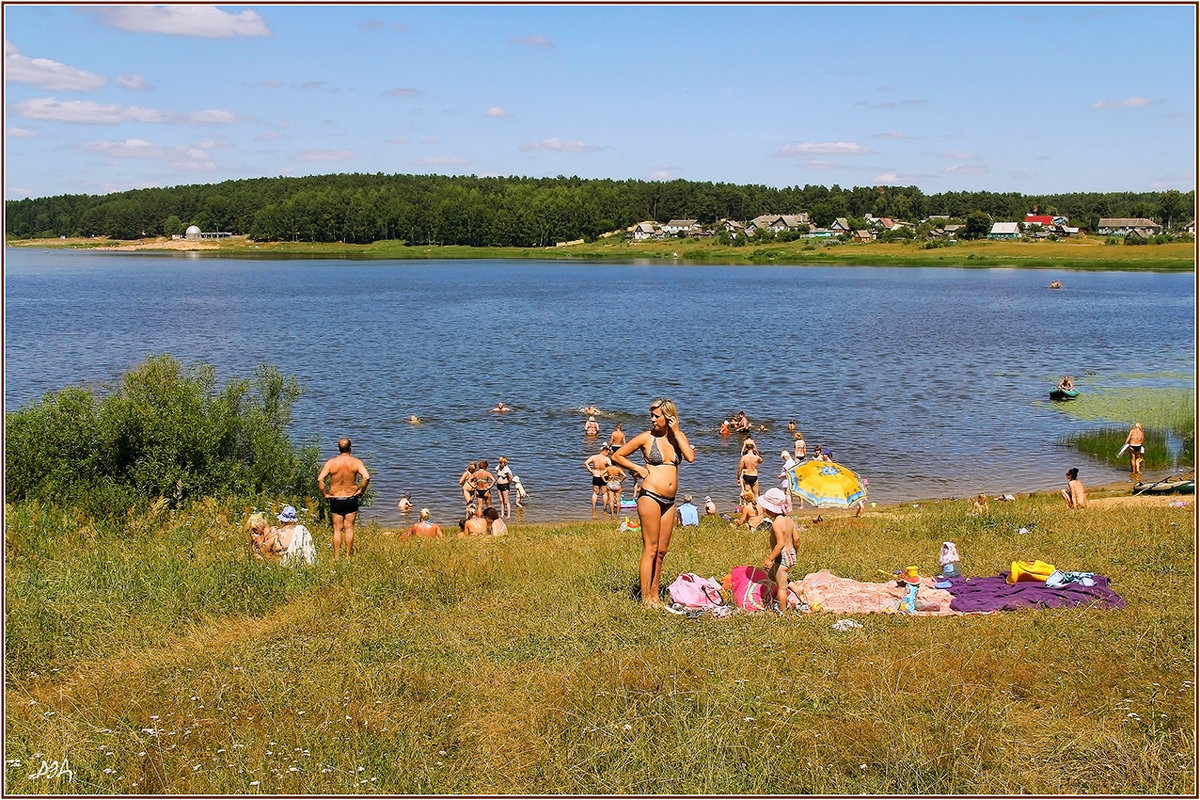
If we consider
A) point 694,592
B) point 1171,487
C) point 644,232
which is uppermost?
point 644,232

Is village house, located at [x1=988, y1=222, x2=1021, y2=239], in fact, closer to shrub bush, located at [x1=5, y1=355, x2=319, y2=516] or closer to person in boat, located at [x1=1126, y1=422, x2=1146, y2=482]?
person in boat, located at [x1=1126, y1=422, x2=1146, y2=482]

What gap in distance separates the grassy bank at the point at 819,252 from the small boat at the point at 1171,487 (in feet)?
354

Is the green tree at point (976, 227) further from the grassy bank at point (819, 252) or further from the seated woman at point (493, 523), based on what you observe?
the seated woman at point (493, 523)

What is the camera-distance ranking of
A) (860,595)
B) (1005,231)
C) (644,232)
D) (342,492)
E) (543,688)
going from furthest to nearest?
(644,232)
(1005,231)
(342,492)
(860,595)
(543,688)

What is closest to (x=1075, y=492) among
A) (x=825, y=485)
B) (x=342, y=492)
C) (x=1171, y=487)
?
(x=1171, y=487)

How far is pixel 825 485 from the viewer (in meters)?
18.5

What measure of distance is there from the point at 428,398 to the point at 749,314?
39.1 m

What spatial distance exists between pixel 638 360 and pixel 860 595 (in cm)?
3756

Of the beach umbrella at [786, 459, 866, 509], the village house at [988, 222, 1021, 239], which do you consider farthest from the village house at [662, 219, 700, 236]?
the beach umbrella at [786, 459, 866, 509]

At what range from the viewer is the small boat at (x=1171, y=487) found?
19.8 meters

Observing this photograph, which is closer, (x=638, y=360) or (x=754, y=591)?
(x=754, y=591)

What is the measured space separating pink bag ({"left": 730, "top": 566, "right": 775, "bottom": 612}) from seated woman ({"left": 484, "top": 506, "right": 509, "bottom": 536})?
7.54 meters

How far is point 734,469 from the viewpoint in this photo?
25891 mm

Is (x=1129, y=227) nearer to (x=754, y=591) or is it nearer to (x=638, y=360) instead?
(x=638, y=360)
